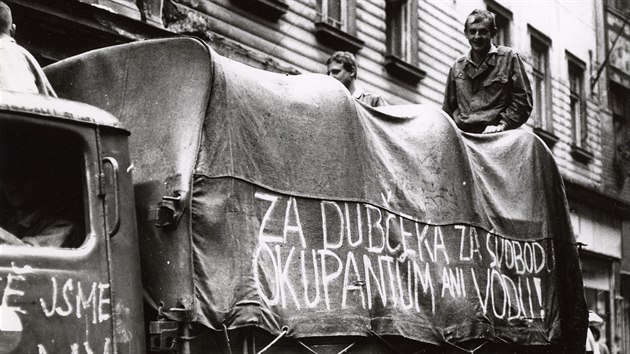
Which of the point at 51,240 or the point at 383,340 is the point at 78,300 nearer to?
the point at 51,240

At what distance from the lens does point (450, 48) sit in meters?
18.5

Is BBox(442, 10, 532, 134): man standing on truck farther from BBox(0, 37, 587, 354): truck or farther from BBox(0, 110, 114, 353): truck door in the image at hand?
BBox(0, 110, 114, 353): truck door

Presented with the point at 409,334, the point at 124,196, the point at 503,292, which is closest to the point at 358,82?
the point at 503,292

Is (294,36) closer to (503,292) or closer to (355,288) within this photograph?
(503,292)

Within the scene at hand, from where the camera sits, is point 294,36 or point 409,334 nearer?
point 409,334

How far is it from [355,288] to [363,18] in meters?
10.8

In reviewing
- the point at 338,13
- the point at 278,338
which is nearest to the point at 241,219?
the point at 278,338

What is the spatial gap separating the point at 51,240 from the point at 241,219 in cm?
96

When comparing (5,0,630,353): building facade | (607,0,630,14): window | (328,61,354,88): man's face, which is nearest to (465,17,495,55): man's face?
(328,61,354,88): man's face

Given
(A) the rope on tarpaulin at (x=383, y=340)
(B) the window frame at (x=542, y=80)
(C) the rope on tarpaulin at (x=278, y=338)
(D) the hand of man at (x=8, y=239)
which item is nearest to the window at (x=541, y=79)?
(B) the window frame at (x=542, y=80)

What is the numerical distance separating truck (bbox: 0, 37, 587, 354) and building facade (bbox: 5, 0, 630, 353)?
15.8 ft

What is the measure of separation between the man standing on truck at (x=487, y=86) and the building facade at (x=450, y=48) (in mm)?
3850

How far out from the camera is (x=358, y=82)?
15109mm

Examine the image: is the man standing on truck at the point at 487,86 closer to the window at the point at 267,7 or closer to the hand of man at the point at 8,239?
the hand of man at the point at 8,239
